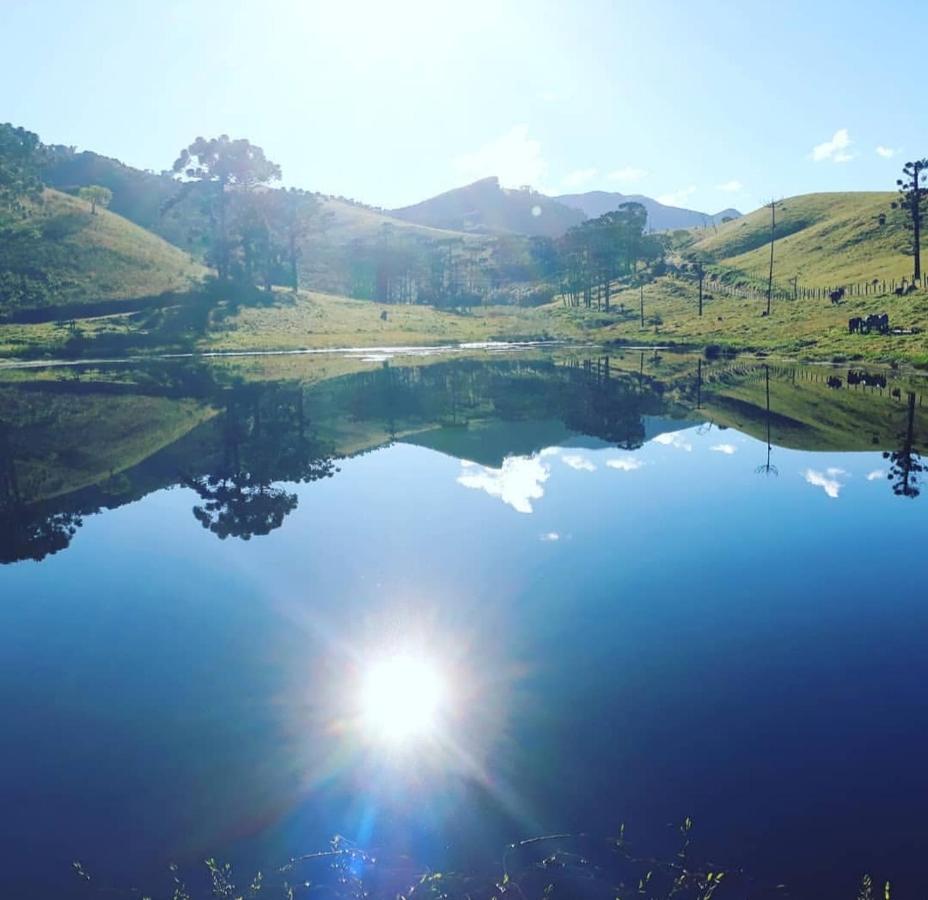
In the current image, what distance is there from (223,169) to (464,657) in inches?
5452

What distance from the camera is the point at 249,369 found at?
Answer: 75.3 m

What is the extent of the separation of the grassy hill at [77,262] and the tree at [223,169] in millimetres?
6764

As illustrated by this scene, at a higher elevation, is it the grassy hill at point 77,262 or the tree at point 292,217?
the tree at point 292,217

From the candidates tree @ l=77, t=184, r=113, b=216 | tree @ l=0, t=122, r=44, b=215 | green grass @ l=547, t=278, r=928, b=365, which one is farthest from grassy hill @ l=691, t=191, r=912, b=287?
tree @ l=0, t=122, r=44, b=215

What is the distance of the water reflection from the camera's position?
2666cm

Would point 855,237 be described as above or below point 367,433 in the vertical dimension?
above

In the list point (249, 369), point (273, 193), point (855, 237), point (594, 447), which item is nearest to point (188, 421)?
point (594, 447)

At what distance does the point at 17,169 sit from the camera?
129500mm

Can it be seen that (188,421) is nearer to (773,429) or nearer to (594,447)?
(594,447)

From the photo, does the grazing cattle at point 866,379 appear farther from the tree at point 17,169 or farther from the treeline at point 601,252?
the tree at point 17,169

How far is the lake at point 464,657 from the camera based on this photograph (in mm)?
8719

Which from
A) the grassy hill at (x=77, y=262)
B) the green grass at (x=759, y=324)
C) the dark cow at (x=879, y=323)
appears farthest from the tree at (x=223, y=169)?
the dark cow at (x=879, y=323)

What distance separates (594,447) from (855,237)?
510 feet

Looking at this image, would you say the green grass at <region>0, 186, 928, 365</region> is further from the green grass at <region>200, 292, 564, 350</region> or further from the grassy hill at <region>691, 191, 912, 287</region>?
the grassy hill at <region>691, 191, 912, 287</region>
